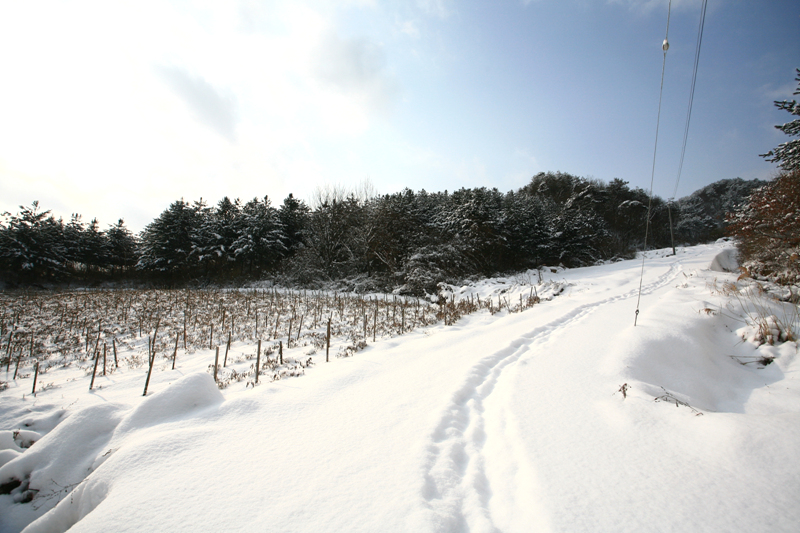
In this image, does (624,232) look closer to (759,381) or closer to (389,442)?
(759,381)

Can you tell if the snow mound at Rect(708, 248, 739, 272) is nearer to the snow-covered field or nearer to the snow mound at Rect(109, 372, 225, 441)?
the snow-covered field

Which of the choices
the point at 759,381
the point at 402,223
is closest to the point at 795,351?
the point at 759,381

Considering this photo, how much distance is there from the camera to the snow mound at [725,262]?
15491mm

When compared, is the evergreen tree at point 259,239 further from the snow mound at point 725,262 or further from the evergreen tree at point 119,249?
the snow mound at point 725,262

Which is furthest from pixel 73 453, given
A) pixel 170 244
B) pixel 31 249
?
pixel 31 249

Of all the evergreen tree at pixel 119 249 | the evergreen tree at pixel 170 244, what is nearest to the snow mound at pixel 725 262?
the evergreen tree at pixel 170 244

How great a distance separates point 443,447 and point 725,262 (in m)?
23.4

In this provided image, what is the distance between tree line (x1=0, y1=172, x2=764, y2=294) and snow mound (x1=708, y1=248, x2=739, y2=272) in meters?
5.68

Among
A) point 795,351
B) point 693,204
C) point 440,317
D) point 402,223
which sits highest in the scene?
point 693,204

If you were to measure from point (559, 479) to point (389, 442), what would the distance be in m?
1.35

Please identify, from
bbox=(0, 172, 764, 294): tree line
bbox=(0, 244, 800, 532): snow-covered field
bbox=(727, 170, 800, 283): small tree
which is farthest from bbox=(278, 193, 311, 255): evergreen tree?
bbox=(727, 170, 800, 283): small tree

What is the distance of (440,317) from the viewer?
9.21 metres

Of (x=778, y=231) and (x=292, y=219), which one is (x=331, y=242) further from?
(x=778, y=231)

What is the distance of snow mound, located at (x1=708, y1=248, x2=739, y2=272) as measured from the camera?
15.5 m
